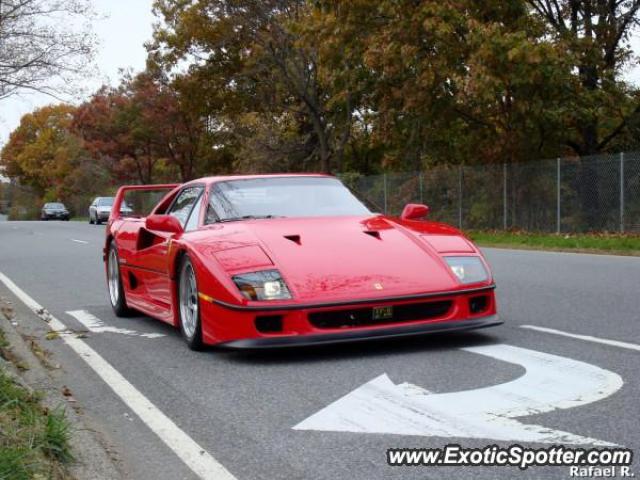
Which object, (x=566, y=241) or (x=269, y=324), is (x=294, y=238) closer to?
(x=269, y=324)

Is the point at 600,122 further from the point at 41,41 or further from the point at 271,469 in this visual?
the point at 271,469

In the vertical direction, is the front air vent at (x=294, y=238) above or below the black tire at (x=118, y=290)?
above

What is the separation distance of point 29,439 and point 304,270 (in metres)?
2.51

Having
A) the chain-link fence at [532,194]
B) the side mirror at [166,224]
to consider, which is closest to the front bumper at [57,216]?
the chain-link fence at [532,194]

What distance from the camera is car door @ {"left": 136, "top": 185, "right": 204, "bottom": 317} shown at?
739 cm

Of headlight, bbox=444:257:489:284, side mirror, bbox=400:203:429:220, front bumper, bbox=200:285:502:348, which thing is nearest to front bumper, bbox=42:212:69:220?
side mirror, bbox=400:203:429:220

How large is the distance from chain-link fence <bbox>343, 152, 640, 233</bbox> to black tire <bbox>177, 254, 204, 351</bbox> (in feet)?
50.5

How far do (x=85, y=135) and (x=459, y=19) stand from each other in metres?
43.9

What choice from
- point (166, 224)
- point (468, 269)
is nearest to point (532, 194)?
point (166, 224)

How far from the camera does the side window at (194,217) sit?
732 cm

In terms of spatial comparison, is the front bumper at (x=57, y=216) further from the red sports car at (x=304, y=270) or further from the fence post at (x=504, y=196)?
the red sports car at (x=304, y=270)

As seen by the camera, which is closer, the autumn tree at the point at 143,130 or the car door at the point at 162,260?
the car door at the point at 162,260

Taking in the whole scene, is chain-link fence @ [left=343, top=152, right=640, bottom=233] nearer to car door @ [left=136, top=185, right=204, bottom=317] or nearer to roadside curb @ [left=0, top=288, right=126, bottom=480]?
car door @ [left=136, top=185, right=204, bottom=317]

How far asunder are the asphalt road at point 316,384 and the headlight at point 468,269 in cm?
45
